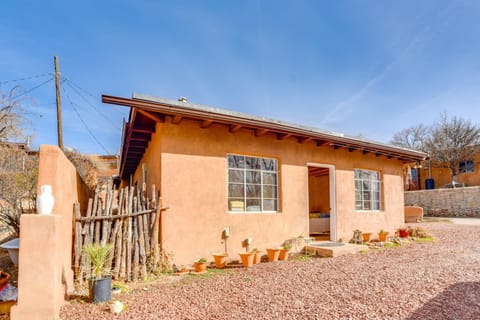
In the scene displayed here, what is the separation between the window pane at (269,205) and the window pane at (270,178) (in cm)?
53

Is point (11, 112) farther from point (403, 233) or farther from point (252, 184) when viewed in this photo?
point (403, 233)

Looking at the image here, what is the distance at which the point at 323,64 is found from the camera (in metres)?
11.9

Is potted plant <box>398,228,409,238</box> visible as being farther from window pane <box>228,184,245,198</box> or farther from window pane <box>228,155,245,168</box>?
window pane <box>228,155,245,168</box>

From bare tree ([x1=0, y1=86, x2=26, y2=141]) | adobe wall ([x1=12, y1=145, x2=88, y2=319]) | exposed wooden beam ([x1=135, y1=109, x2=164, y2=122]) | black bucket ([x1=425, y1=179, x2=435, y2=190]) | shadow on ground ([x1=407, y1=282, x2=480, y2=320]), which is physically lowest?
shadow on ground ([x1=407, y1=282, x2=480, y2=320])

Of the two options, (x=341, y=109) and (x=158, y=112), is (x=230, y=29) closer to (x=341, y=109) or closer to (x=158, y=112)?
(x=158, y=112)

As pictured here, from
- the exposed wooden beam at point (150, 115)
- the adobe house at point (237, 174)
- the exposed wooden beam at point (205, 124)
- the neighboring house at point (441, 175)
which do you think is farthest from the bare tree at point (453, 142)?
the exposed wooden beam at point (150, 115)

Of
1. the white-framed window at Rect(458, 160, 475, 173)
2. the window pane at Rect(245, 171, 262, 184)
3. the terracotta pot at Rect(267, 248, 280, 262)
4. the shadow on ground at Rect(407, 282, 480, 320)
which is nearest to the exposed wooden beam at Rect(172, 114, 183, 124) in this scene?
the window pane at Rect(245, 171, 262, 184)

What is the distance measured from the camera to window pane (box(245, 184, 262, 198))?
773cm

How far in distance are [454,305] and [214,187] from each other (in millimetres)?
4923

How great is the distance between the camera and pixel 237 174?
758cm

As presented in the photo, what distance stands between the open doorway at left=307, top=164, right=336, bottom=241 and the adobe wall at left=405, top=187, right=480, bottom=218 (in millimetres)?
13810

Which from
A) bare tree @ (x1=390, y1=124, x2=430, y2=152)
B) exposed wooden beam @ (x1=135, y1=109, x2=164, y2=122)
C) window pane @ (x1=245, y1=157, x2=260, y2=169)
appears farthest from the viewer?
bare tree @ (x1=390, y1=124, x2=430, y2=152)

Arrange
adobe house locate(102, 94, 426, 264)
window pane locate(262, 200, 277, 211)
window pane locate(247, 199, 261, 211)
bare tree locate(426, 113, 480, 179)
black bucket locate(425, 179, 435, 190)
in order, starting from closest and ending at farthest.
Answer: adobe house locate(102, 94, 426, 264) < window pane locate(247, 199, 261, 211) < window pane locate(262, 200, 277, 211) < bare tree locate(426, 113, 480, 179) < black bucket locate(425, 179, 435, 190)

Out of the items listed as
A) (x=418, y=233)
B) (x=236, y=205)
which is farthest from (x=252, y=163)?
(x=418, y=233)
